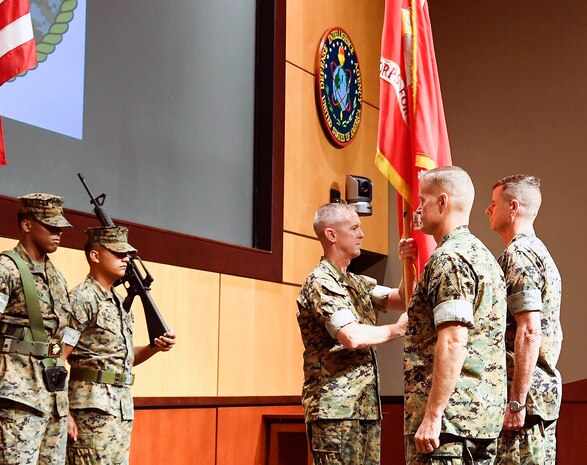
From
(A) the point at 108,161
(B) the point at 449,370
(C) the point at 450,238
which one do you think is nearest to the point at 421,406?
(B) the point at 449,370

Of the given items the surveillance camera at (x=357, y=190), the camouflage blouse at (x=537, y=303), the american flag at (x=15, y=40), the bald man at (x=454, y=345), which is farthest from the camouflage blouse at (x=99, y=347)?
the surveillance camera at (x=357, y=190)

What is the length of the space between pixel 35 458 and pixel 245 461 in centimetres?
239

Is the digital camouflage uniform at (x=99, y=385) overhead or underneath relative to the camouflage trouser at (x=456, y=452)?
overhead

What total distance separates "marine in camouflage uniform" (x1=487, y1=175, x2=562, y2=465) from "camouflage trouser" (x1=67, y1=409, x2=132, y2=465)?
4.80ft

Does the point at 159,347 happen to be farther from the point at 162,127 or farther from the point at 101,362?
the point at 162,127

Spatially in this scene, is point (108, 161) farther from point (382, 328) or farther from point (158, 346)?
point (382, 328)

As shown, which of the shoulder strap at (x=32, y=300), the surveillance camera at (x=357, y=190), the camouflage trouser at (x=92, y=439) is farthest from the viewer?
the surveillance camera at (x=357, y=190)

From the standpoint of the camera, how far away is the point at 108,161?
496 centimetres

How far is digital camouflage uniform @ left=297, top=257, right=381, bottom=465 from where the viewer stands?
3.41m

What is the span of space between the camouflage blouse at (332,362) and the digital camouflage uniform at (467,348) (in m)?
0.69

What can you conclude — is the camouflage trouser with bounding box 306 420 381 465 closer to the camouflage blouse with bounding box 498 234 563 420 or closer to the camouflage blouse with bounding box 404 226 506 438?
the camouflage blouse with bounding box 498 234 563 420

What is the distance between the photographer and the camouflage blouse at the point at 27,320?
3221mm

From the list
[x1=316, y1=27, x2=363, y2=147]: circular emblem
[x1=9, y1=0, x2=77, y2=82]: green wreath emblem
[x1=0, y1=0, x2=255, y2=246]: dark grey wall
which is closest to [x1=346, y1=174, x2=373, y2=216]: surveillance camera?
[x1=316, y1=27, x2=363, y2=147]: circular emblem

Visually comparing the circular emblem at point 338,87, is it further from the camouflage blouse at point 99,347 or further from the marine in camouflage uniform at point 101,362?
the camouflage blouse at point 99,347
